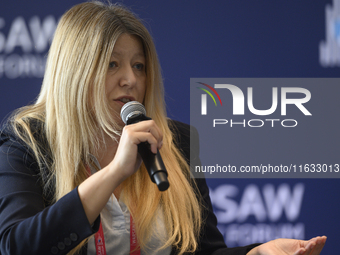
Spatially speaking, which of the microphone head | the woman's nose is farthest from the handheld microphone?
the woman's nose

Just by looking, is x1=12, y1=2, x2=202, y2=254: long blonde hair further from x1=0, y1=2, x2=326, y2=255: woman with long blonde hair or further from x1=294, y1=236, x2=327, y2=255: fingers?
x1=294, y1=236, x2=327, y2=255: fingers

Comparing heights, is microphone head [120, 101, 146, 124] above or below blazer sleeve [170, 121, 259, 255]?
above

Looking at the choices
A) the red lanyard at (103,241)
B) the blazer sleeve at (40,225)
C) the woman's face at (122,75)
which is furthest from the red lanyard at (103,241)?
the woman's face at (122,75)

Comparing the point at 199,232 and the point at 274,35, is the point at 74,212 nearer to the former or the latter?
the point at 199,232

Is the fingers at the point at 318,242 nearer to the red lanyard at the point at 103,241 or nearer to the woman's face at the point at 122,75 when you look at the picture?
the red lanyard at the point at 103,241

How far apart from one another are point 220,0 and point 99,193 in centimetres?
163

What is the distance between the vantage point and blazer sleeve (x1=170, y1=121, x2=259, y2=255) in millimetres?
1086

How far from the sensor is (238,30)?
2049 mm

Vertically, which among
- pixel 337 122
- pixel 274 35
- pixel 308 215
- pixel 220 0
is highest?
pixel 220 0

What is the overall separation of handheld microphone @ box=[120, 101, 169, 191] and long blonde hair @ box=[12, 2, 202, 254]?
165 millimetres

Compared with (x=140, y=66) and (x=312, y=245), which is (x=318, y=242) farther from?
(x=140, y=66)

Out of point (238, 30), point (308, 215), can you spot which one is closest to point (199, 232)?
point (308, 215)

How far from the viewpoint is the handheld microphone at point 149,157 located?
659mm

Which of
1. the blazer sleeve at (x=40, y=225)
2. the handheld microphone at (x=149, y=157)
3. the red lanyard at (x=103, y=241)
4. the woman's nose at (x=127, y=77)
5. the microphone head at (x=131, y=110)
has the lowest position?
the red lanyard at (x=103, y=241)
